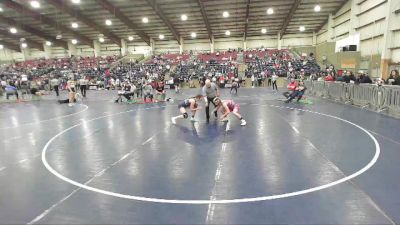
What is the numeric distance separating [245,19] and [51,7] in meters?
22.9

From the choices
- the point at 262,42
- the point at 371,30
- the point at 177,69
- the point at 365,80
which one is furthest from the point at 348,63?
the point at 177,69

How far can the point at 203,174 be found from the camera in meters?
5.46

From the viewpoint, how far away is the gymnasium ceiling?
100ft

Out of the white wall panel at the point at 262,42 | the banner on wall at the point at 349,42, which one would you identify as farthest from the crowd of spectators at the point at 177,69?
the white wall panel at the point at 262,42

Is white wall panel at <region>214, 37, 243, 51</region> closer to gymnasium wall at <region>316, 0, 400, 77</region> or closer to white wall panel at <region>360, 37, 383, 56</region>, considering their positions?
gymnasium wall at <region>316, 0, 400, 77</region>

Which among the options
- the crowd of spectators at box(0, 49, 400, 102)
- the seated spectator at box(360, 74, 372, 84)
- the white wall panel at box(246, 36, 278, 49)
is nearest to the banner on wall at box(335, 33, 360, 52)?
the crowd of spectators at box(0, 49, 400, 102)

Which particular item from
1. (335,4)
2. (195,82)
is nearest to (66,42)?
(195,82)

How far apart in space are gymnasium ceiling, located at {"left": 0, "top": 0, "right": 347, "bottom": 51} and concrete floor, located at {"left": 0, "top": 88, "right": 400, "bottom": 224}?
24.1 m

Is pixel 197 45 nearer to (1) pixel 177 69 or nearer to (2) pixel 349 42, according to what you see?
(1) pixel 177 69

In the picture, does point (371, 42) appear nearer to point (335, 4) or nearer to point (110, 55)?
point (335, 4)

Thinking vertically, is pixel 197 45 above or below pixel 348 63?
above

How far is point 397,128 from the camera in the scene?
9.09 metres

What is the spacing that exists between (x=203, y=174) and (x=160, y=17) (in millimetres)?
31178

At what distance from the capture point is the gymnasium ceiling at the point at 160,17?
30.5m
